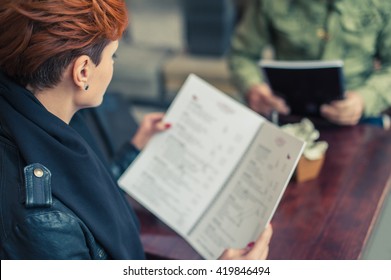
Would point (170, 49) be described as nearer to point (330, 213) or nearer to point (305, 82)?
point (305, 82)

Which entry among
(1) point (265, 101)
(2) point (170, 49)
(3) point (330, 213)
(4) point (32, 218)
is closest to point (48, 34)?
(4) point (32, 218)

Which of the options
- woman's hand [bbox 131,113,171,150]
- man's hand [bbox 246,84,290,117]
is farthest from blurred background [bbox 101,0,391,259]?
woman's hand [bbox 131,113,171,150]

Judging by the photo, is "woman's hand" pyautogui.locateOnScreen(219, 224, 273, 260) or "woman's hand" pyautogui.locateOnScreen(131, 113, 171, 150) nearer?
"woman's hand" pyautogui.locateOnScreen(219, 224, 273, 260)

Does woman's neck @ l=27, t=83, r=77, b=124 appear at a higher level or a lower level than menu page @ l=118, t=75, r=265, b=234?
higher

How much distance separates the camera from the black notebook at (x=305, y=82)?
1.39m

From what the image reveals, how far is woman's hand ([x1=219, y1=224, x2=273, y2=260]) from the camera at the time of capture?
97 cm

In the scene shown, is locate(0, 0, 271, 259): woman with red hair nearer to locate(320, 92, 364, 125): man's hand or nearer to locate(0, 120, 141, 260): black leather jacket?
locate(0, 120, 141, 260): black leather jacket

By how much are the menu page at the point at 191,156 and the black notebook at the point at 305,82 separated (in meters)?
0.29

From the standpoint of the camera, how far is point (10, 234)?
0.82 m

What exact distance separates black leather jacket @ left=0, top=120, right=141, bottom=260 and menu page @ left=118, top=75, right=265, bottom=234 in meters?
0.40

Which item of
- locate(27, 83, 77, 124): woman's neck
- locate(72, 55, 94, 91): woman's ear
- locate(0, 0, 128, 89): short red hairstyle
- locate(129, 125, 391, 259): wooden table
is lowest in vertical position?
locate(129, 125, 391, 259): wooden table

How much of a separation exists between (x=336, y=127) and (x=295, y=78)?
0.23m

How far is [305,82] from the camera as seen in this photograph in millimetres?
1477

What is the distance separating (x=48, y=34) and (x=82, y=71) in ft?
0.34
